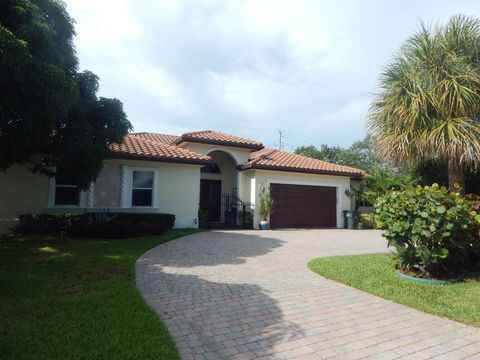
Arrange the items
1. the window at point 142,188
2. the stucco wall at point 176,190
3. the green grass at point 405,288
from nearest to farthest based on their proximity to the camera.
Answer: the green grass at point 405,288 → the window at point 142,188 → the stucco wall at point 176,190

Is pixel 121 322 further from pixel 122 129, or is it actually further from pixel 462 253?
pixel 122 129

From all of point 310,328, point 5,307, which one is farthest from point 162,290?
point 310,328

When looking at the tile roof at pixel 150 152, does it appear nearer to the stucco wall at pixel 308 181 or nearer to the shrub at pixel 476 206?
the stucco wall at pixel 308 181

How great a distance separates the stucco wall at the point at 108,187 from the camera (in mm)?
13562

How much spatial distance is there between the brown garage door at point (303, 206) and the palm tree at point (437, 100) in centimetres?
740

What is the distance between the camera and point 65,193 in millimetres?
13242

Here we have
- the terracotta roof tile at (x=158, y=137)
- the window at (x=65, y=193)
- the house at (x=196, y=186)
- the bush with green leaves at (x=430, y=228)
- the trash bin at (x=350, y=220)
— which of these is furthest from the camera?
the terracotta roof tile at (x=158, y=137)

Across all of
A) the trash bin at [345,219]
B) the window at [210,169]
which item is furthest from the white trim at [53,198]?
the trash bin at [345,219]

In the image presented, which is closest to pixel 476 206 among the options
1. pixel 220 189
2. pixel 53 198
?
pixel 220 189

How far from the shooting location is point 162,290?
5750 mm

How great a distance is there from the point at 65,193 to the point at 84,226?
108 inches

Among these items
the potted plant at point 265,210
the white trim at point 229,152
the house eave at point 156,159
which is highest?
the white trim at point 229,152

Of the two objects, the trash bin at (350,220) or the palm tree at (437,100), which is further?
the trash bin at (350,220)

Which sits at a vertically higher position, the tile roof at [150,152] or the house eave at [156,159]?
the tile roof at [150,152]
